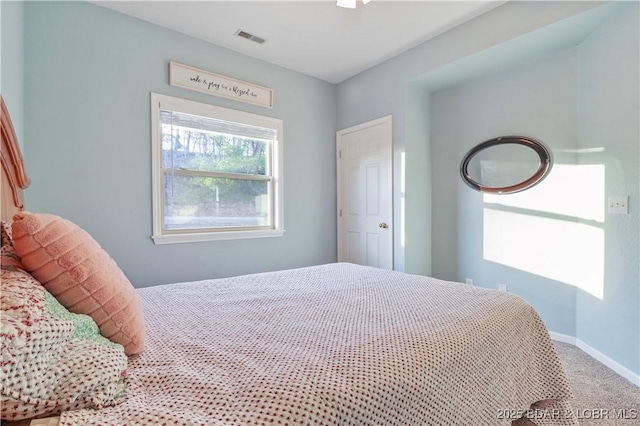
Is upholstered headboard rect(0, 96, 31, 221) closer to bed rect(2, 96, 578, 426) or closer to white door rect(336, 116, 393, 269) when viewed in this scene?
bed rect(2, 96, 578, 426)

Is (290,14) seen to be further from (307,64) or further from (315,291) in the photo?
(315,291)

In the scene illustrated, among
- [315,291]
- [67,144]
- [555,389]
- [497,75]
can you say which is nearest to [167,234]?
[67,144]

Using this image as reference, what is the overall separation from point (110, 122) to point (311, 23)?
6.08 ft

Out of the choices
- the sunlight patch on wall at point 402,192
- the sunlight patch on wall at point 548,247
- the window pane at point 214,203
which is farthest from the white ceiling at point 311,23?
the sunlight patch on wall at point 548,247

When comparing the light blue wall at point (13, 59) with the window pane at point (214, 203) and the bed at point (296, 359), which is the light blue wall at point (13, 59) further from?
the window pane at point (214, 203)

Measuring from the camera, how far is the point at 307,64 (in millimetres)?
3393

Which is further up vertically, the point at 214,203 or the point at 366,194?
the point at 366,194

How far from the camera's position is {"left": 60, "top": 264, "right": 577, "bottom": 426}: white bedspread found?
70 centimetres

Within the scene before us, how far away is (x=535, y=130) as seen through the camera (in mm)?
2725

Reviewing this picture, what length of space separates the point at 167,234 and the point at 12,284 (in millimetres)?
2182

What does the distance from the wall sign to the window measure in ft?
0.49

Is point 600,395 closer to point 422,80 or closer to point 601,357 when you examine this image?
point 601,357

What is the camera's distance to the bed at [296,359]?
0.65 metres

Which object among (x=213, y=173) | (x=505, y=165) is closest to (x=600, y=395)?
(x=505, y=165)
